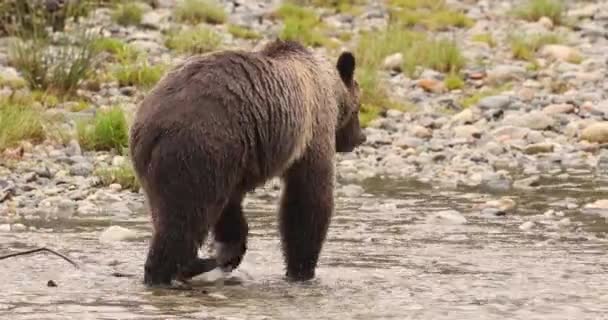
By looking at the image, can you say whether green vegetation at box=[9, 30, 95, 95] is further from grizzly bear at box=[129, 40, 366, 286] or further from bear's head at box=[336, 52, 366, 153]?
grizzly bear at box=[129, 40, 366, 286]

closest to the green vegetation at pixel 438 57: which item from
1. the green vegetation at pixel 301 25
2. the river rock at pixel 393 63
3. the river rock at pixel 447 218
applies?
the river rock at pixel 393 63

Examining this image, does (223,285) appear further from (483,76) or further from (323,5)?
(323,5)

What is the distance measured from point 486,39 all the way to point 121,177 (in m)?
8.75

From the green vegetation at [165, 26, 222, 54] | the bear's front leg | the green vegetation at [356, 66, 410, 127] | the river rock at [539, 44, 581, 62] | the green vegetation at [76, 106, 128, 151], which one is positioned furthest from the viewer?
the river rock at [539, 44, 581, 62]

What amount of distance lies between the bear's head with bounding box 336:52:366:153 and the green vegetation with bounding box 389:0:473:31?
1007cm

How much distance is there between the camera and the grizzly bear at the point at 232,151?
21.5 ft

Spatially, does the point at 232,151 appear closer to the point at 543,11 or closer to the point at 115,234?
the point at 115,234

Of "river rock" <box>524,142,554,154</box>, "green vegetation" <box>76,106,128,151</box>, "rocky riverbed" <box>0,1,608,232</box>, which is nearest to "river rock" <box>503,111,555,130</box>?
"rocky riverbed" <box>0,1,608,232</box>

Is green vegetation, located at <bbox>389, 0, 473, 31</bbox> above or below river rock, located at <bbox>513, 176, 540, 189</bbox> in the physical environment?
below

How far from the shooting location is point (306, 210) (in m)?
7.50

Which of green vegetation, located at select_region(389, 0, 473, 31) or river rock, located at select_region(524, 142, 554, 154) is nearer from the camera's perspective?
river rock, located at select_region(524, 142, 554, 154)

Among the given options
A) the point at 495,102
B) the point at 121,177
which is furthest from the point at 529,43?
the point at 121,177

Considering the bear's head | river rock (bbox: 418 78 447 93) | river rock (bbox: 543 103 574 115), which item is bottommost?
river rock (bbox: 418 78 447 93)

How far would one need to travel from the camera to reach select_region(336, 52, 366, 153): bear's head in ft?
27.3
